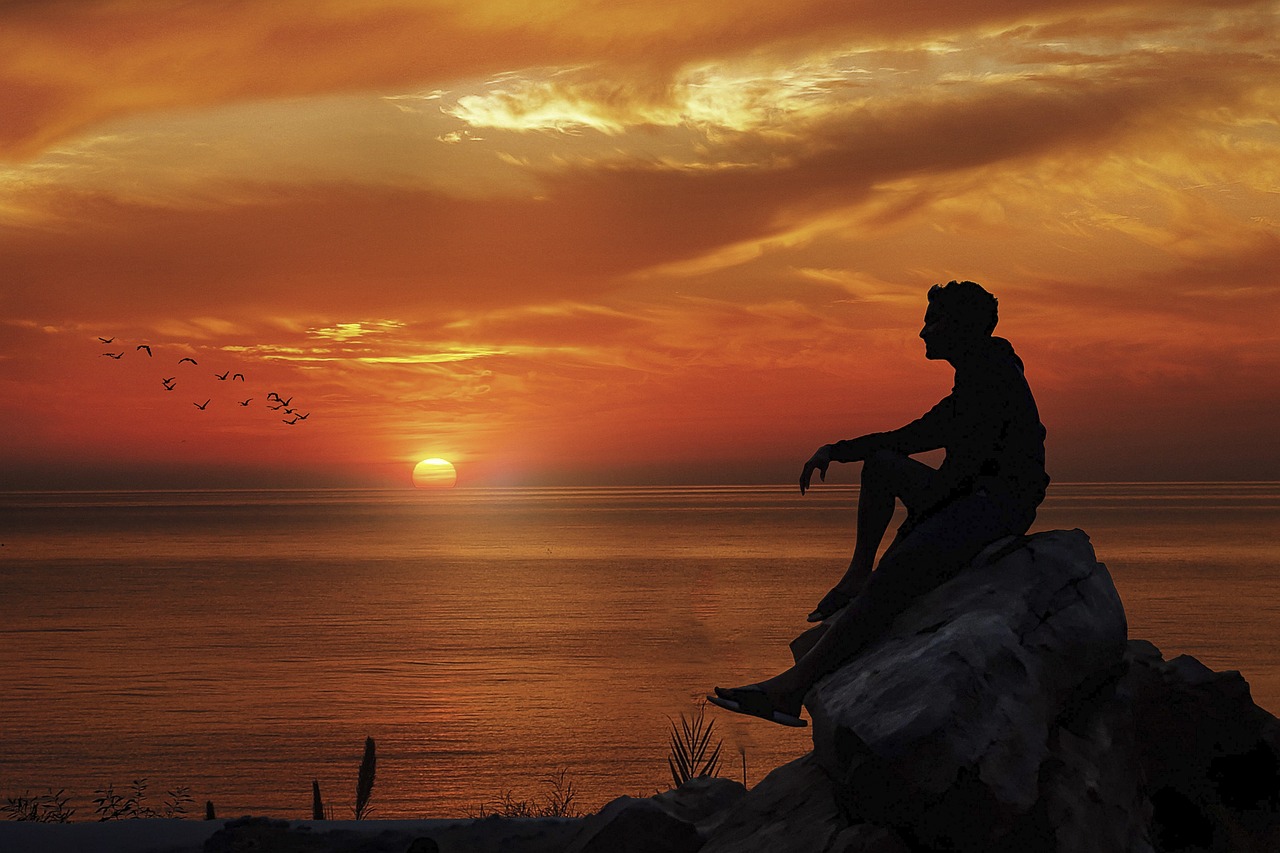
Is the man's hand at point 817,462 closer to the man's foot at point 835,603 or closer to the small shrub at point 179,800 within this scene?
the man's foot at point 835,603

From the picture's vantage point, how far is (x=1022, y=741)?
23.5ft

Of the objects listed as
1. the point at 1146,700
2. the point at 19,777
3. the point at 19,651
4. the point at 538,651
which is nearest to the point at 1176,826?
the point at 1146,700

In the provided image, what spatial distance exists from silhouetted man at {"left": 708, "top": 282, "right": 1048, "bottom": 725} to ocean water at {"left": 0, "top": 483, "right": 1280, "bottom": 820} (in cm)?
1714

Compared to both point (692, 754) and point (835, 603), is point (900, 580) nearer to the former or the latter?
point (835, 603)

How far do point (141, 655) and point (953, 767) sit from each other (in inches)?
1848

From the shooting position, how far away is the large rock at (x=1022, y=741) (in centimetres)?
700

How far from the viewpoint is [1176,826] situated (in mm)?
9453

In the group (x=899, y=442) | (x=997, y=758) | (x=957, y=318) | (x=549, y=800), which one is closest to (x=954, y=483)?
(x=899, y=442)

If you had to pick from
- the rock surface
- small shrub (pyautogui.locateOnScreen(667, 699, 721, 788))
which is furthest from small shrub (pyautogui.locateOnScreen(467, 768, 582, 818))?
the rock surface

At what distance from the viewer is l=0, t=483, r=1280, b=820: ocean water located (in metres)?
28.6

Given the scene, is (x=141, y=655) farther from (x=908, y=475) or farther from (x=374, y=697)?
(x=908, y=475)

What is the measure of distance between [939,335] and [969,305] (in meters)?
0.32

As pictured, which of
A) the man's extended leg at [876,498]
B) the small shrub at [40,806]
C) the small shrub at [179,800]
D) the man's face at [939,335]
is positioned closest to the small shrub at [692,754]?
the man's extended leg at [876,498]

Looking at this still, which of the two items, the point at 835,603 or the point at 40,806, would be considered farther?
the point at 40,806
